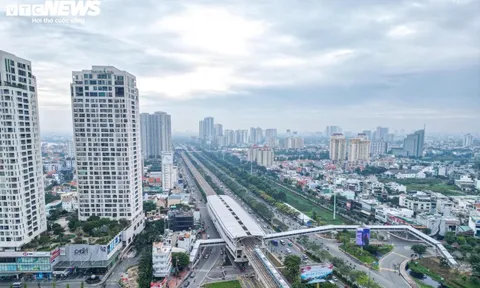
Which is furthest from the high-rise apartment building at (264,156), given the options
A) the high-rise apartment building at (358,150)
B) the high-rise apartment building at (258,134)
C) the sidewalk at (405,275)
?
the high-rise apartment building at (258,134)

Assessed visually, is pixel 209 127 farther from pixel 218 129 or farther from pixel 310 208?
pixel 310 208

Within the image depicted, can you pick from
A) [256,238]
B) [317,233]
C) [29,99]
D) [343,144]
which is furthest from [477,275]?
[343,144]

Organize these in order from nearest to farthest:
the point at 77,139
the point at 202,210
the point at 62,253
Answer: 1. the point at 62,253
2. the point at 77,139
3. the point at 202,210

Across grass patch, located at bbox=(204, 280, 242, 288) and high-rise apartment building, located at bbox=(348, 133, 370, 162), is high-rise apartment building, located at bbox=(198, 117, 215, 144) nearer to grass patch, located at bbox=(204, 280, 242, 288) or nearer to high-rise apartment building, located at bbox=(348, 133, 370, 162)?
high-rise apartment building, located at bbox=(348, 133, 370, 162)

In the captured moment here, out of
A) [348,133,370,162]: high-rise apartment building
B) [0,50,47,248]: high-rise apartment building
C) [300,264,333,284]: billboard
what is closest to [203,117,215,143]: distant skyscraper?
[348,133,370,162]: high-rise apartment building

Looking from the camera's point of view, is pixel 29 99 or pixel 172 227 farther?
pixel 172 227

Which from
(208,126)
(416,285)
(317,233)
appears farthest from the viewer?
(208,126)

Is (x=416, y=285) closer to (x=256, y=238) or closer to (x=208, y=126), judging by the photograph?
(x=256, y=238)

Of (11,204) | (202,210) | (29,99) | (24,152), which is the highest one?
(29,99)
